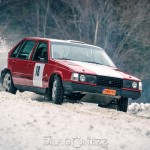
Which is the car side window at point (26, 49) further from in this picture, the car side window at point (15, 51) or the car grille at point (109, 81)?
the car grille at point (109, 81)

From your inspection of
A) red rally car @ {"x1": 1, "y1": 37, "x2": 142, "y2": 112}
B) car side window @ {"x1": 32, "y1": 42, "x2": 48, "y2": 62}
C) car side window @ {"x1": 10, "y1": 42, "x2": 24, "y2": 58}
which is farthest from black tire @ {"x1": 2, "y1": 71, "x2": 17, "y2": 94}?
car side window @ {"x1": 32, "y1": 42, "x2": 48, "y2": 62}

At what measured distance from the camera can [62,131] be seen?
341 inches

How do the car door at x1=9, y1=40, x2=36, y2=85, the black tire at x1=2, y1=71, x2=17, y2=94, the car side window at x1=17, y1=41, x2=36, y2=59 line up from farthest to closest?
the black tire at x1=2, y1=71, x2=17, y2=94 < the car side window at x1=17, y1=41, x2=36, y2=59 < the car door at x1=9, y1=40, x2=36, y2=85

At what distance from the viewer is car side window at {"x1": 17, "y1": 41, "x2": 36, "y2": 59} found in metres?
14.3

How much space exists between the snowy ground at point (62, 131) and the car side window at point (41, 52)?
3.13 metres

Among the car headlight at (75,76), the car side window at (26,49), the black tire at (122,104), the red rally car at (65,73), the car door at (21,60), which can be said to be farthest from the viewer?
the car side window at (26,49)

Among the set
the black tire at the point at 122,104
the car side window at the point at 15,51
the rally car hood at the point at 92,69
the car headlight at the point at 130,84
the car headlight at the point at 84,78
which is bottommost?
the black tire at the point at 122,104

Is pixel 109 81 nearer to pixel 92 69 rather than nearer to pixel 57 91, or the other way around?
pixel 92 69

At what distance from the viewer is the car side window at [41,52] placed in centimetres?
1347

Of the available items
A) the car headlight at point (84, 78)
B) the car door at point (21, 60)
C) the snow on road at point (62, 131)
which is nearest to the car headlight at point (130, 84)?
the car headlight at point (84, 78)

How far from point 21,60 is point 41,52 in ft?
2.47

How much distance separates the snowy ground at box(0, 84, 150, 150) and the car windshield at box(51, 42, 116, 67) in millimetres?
3058

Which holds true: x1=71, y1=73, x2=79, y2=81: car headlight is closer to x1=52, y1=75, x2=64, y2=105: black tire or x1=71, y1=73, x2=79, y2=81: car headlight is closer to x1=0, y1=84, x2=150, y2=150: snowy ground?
x1=52, y1=75, x2=64, y2=105: black tire

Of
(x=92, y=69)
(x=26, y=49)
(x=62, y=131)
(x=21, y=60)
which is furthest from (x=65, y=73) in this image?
(x=62, y=131)
